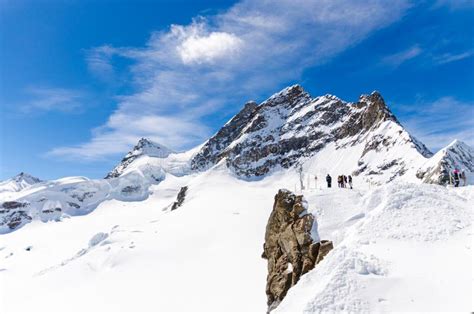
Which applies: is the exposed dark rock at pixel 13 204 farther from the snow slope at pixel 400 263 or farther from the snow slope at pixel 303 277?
the snow slope at pixel 400 263

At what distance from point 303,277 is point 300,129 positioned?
145 meters

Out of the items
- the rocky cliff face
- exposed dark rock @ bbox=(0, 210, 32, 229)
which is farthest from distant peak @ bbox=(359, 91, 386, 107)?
exposed dark rock @ bbox=(0, 210, 32, 229)

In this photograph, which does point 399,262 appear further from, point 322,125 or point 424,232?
point 322,125

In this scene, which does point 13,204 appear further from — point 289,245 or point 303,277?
point 303,277

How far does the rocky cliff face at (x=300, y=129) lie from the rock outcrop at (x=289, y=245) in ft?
299

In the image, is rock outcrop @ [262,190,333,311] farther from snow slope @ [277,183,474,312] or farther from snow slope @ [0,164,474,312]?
snow slope @ [277,183,474,312]

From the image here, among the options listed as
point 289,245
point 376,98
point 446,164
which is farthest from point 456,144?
point 289,245

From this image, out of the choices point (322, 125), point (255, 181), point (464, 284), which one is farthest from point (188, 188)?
point (464, 284)

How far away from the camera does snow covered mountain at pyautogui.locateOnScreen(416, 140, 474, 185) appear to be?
224 ft

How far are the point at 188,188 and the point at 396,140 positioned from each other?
64.9 m

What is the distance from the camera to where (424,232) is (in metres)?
18.6

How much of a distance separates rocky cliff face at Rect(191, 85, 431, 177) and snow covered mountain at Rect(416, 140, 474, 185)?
93.3 ft

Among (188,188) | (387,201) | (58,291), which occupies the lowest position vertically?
(58,291)

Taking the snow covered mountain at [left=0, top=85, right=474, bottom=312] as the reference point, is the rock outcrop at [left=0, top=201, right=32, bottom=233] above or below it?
above
